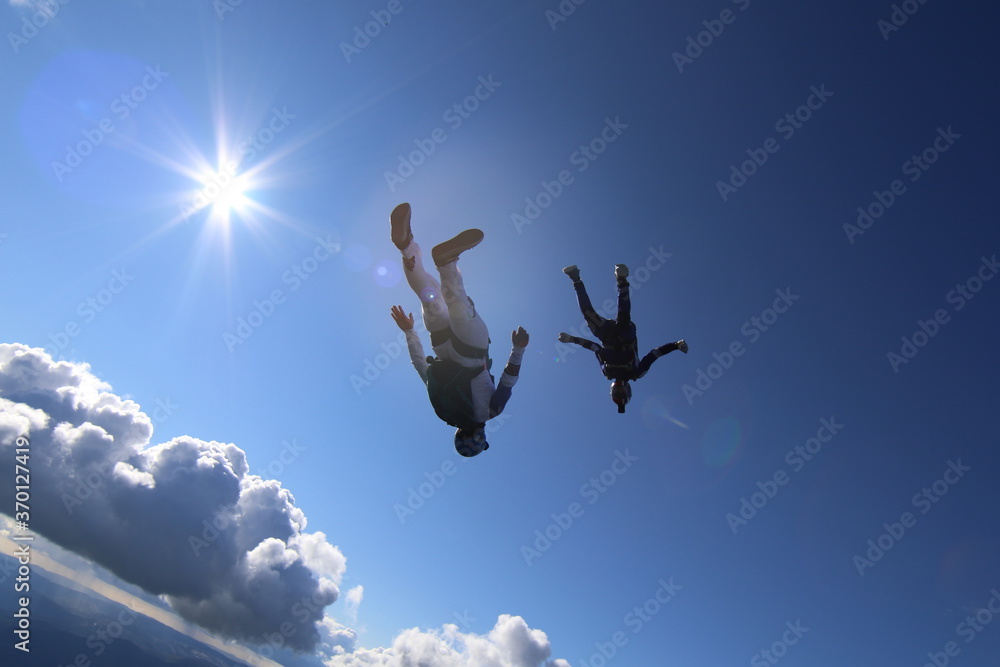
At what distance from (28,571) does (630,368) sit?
22024 mm

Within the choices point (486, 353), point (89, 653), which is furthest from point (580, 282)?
point (89, 653)

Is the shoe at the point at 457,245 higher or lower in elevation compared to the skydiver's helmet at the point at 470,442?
higher

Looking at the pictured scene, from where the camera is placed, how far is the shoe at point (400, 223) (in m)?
6.25

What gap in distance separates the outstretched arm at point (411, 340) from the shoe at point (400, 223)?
1.87m

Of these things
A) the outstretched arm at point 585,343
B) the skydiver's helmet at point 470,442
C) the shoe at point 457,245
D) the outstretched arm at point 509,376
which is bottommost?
the skydiver's helmet at point 470,442

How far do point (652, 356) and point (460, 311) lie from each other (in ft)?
16.5

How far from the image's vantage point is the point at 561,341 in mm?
9188

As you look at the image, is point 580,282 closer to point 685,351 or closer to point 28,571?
point 685,351

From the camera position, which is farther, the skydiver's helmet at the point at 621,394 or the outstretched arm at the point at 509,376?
the skydiver's helmet at the point at 621,394

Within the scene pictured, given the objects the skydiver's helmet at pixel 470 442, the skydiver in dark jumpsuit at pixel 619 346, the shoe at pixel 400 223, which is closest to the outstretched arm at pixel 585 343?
the skydiver in dark jumpsuit at pixel 619 346

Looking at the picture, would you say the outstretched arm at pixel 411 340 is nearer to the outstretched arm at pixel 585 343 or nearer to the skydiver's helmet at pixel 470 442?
the skydiver's helmet at pixel 470 442

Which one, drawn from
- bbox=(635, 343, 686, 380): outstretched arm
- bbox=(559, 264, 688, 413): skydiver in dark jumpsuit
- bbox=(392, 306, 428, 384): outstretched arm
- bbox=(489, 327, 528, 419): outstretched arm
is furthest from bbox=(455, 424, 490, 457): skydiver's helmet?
bbox=(635, 343, 686, 380): outstretched arm

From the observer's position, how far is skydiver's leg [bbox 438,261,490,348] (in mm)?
6363

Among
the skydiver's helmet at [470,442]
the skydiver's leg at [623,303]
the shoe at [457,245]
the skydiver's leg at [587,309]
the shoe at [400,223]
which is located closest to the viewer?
the shoe at [457,245]
